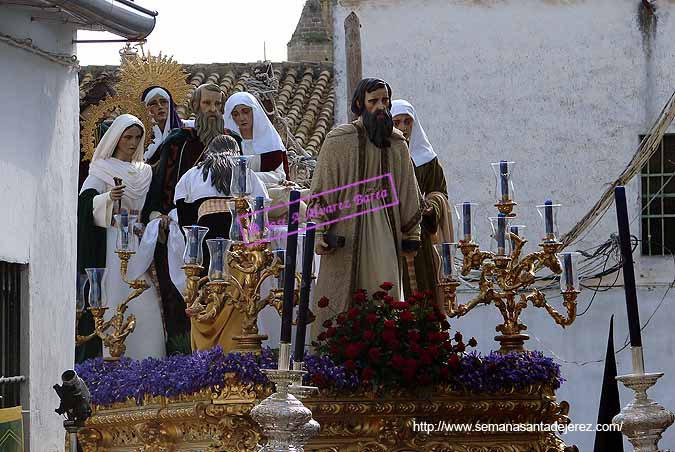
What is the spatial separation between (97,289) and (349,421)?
6.13 feet

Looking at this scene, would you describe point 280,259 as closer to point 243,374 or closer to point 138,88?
point 243,374

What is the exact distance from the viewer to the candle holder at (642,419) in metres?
6.67

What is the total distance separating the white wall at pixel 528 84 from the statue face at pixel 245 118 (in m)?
6.93

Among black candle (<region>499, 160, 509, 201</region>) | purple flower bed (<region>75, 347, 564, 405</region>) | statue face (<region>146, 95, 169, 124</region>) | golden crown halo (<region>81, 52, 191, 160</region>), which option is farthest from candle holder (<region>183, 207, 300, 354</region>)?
golden crown halo (<region>81, 52, 191, 160</region>)

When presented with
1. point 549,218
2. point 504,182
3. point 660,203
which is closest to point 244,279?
point 504,182

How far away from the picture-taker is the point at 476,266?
9.52 metres

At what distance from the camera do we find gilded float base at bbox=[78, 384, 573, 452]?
28.4 feet

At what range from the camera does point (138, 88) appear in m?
12.2

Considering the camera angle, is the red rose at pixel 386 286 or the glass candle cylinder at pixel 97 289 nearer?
the red rose at pixel 386 286

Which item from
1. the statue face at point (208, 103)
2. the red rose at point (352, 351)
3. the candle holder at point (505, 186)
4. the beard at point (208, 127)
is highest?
the statue face at point (208, 103)

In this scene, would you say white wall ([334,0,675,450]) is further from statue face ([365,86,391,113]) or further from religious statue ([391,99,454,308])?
statue face ([365,86,391,113])

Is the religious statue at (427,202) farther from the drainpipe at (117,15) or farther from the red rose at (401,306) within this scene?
the drainpipe at (117,15)

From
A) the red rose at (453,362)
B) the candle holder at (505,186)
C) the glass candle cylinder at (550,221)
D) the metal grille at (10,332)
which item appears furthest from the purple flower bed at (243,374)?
the metal grille at (10,332)

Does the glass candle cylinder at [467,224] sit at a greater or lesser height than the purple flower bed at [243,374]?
greater
